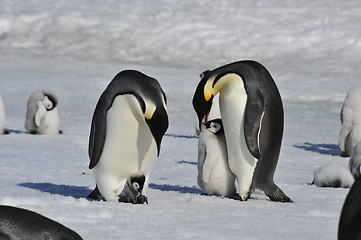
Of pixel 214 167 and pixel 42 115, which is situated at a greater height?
pixel 214 167

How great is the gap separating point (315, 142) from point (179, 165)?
10.1 ft

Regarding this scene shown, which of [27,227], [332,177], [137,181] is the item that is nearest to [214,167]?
[137,181]

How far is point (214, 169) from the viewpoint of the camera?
16.6 ft

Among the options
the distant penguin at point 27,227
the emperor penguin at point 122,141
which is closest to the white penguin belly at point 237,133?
the emperor penguin at point 122,141

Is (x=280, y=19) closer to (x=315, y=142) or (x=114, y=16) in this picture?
(x=114, y=16)

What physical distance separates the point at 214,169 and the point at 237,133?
26cm

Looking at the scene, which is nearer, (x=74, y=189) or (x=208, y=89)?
(x=208, y=89)

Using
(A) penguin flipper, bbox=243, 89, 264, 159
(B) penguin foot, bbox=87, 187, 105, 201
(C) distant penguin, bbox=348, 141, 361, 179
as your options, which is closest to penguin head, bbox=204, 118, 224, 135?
(A) penguin flipper, bbox=243, 89, 264, 159

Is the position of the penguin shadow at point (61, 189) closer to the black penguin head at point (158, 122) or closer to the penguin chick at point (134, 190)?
the penguin chick at point (134, 190)

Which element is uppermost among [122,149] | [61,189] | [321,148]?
[122,149]

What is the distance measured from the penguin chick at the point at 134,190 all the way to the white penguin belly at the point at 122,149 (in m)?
0.04

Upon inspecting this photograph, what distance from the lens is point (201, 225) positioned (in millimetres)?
3957

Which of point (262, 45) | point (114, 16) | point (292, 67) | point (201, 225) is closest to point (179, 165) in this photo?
point (201, 225)

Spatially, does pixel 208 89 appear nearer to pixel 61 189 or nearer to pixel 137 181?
pixel 137 181
